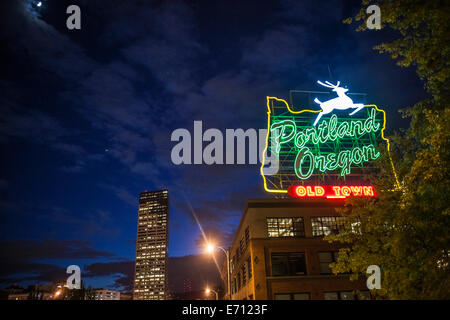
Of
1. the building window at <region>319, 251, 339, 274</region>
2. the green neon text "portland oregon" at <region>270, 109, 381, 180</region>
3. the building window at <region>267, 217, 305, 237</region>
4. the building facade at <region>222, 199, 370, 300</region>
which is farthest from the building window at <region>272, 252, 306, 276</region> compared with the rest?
the green neon text "portland oregon" at <region>270, 109, 381, 180</region>

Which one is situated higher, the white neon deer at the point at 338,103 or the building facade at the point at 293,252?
the white neon deer at the point at 338,103

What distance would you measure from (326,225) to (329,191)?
418 cm

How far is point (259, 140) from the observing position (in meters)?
39.5

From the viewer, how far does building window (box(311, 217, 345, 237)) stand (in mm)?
35062

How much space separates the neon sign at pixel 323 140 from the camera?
37.0 metres

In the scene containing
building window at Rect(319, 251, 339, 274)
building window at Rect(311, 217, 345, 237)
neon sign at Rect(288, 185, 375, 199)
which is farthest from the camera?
building window at Rect(311, 217, 345, 237)

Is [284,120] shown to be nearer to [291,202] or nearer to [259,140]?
[259,140]

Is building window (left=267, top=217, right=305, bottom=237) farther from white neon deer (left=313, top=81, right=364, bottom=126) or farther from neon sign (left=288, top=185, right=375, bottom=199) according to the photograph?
white neon deer (left=313, top=81, right=364, bottom=126)

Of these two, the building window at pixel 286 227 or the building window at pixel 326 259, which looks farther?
the building window at pixel 286 227

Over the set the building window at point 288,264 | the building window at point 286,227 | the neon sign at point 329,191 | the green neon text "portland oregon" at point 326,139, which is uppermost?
the green neon text "portland oregon" at point 326,139

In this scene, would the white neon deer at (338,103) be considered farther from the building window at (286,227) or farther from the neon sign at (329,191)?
the building window at (286,227)

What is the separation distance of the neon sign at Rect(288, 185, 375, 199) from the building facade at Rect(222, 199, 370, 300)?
2.05 meters

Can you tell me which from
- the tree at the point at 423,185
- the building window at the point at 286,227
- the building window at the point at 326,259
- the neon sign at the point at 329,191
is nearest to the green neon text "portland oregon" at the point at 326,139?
the neon sign at the point at 329,191

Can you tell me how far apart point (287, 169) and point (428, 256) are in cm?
2433
